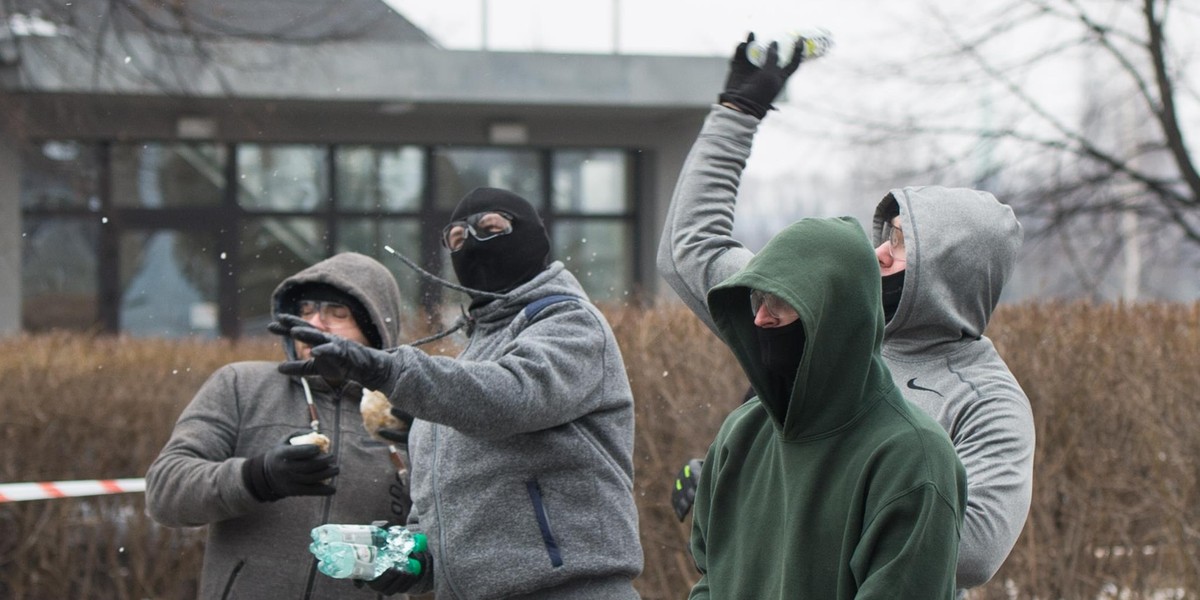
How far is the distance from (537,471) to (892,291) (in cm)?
89

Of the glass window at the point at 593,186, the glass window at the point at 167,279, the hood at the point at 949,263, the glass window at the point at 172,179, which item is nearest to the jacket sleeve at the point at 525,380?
the hood at the point at 949,263

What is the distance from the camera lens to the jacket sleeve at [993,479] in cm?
224

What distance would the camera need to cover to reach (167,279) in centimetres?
1243

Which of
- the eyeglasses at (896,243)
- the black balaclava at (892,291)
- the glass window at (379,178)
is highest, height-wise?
the glass window at (379,178)

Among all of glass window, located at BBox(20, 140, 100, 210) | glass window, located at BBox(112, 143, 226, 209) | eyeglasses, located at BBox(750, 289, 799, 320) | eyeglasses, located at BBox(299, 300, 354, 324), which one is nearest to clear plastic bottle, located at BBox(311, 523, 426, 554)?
eyeglasses, located at BBox(299, 300, 354, 324)

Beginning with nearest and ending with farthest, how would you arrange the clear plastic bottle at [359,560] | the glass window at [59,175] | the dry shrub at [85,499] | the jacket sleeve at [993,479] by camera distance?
the jacket sleeve at [993,479] < the clear plastic bottle at [359,560] < the dry shrub at [85,499] < the glass window at [59,175]

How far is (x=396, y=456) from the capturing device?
11.7ft

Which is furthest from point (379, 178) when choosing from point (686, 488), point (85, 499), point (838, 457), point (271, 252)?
point (838, 457)

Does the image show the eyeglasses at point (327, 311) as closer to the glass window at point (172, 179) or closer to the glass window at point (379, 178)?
the glass window at point (379, 178)

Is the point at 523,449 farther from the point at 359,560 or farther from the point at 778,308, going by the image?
the point at 778,308

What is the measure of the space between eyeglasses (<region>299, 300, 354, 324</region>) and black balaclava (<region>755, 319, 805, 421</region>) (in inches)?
72.8

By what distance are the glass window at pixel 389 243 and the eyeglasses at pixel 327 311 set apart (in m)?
0.50

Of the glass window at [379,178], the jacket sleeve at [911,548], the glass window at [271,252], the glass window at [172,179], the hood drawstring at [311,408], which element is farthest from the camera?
the glass window at [172,179]

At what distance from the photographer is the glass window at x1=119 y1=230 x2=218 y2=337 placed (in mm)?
11680
